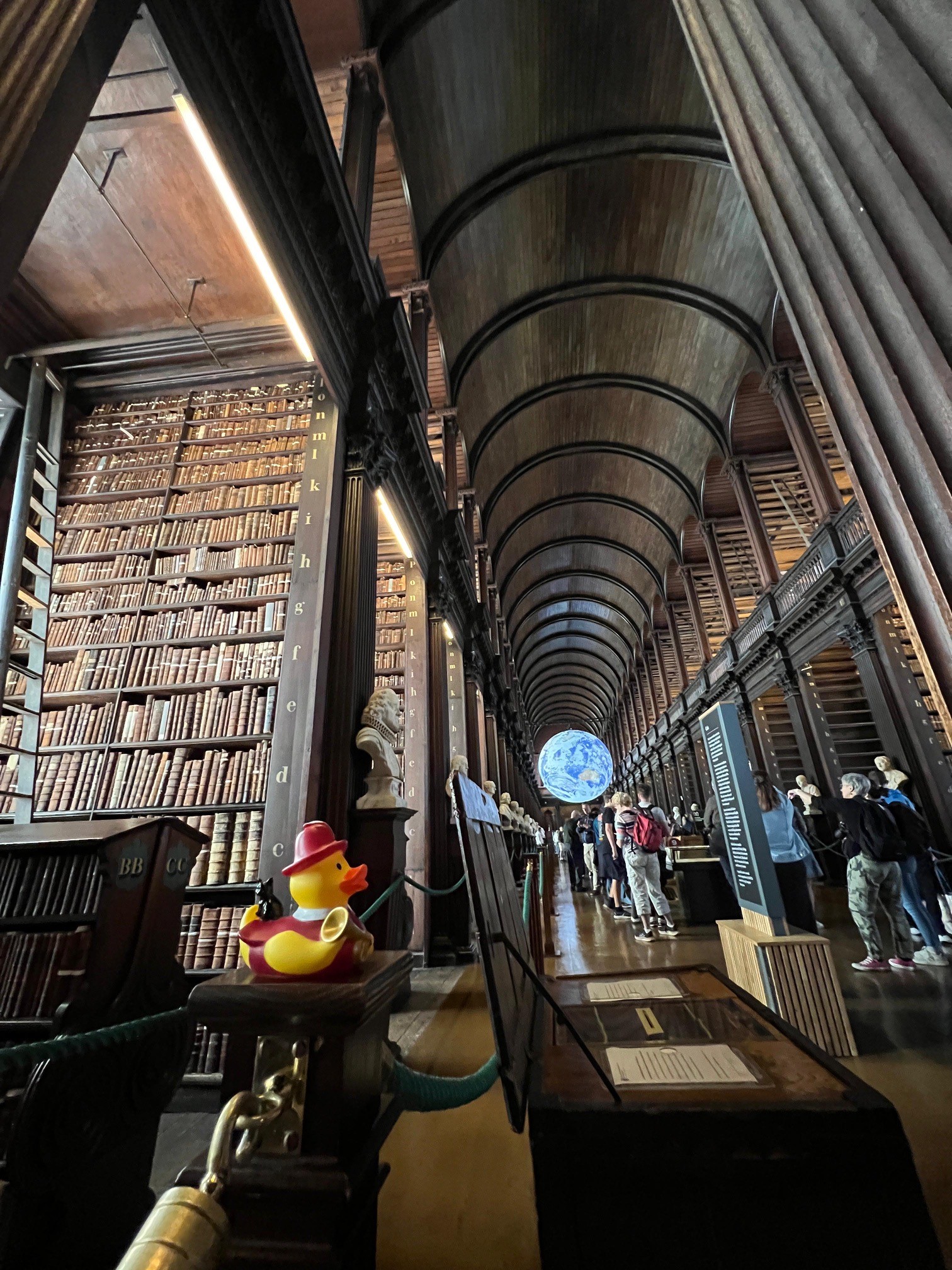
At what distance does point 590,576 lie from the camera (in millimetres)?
20719

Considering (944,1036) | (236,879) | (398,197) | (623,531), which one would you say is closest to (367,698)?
A: (236,879)

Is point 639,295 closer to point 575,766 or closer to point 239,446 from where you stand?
point 239,446

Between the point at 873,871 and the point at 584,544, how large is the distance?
16.1 meters

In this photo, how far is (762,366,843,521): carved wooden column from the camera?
8.33 metres

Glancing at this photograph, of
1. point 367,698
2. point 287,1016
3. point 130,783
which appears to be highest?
point 367,698

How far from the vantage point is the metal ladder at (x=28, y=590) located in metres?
2.61

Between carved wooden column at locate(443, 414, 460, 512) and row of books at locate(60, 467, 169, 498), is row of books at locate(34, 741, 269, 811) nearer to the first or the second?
row of books at locate(60, 467, 169, 498)

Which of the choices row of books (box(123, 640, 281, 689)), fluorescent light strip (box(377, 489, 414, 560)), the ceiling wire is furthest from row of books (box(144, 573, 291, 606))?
the ceiling wire

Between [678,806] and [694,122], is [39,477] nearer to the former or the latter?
[694,122]

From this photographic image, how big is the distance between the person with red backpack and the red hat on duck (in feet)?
14.1

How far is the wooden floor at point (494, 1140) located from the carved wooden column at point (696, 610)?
10949 mm

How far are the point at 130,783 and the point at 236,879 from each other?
79 cm

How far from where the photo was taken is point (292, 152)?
2.90 m

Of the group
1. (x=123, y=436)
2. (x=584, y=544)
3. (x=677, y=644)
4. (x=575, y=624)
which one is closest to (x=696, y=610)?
(x=677, y=644)
